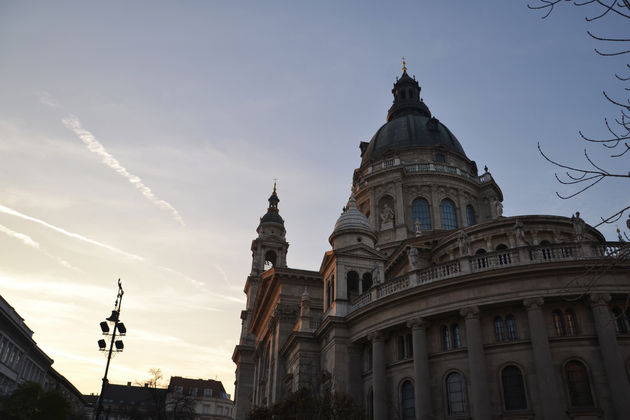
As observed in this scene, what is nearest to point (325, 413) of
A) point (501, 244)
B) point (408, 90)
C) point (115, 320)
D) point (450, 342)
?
point (450, 342)

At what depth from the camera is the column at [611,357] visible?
65.8ft

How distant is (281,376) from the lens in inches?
1593

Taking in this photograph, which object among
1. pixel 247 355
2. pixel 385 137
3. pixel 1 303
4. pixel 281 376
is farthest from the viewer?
pixel 247 355

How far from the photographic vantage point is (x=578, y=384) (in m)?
21.7

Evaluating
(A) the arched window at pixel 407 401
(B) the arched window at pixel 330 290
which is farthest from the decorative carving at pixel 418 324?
(B) the arched window at pixel 330 290

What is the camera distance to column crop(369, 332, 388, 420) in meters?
26.3

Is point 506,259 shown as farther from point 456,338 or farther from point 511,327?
point 456,338

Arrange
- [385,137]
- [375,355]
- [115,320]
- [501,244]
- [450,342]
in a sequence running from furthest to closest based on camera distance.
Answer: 1. [385,137]
2. [501,244]
3. [375,355]
4. [450,342]
5. [115,320]

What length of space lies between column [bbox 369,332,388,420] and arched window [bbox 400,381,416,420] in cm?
95

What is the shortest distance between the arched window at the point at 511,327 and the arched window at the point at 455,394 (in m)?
3.02

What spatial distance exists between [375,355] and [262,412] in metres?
6.66

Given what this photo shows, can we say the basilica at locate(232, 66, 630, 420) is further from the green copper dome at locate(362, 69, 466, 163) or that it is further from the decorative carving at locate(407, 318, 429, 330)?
the green copper dome at locate(362, 69, 466, 163)

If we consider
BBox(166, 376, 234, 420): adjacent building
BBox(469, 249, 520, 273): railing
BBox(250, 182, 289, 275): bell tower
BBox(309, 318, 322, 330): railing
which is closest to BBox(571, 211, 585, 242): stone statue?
BBox(469, 249, 520, 273): railing

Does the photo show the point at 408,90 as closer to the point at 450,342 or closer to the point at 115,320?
the point at 450,342
